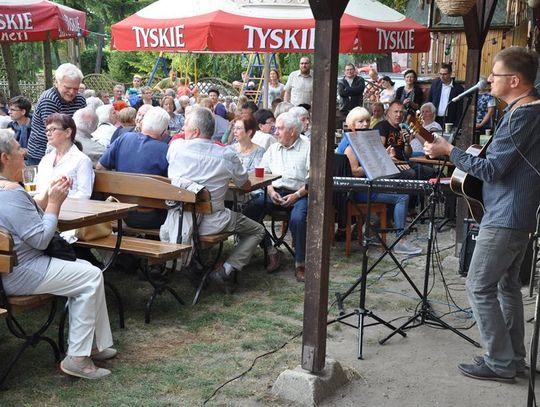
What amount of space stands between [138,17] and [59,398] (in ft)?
16.1

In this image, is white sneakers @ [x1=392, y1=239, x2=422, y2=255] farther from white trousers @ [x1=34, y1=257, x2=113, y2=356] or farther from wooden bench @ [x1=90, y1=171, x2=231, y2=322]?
white trousers @ [x1=34, y1=257, x2=113, y2=356]

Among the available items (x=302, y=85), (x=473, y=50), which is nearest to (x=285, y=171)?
(x=473, y=50)

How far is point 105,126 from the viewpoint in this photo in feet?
26.0

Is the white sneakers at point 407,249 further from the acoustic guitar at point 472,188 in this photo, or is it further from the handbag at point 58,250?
the handbag at point 58,250

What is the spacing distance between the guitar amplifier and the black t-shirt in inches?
78.0

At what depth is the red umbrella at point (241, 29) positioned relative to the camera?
7160mm

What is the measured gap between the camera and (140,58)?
33.2 m

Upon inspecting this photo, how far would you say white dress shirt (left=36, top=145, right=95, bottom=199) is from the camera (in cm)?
508

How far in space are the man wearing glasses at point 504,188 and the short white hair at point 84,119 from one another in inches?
137

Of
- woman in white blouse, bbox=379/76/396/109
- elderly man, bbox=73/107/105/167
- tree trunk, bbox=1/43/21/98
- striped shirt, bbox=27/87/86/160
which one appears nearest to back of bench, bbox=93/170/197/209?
elderly man, bbox=73/107/105/167

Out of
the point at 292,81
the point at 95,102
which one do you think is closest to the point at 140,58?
the point at 292,81

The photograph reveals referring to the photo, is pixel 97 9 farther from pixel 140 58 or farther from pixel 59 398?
pixel 59 398

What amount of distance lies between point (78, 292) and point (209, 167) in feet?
5.69

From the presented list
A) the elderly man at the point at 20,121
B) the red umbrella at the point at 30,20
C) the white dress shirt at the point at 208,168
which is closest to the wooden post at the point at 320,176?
the white dress shirt at the point at 208,168
